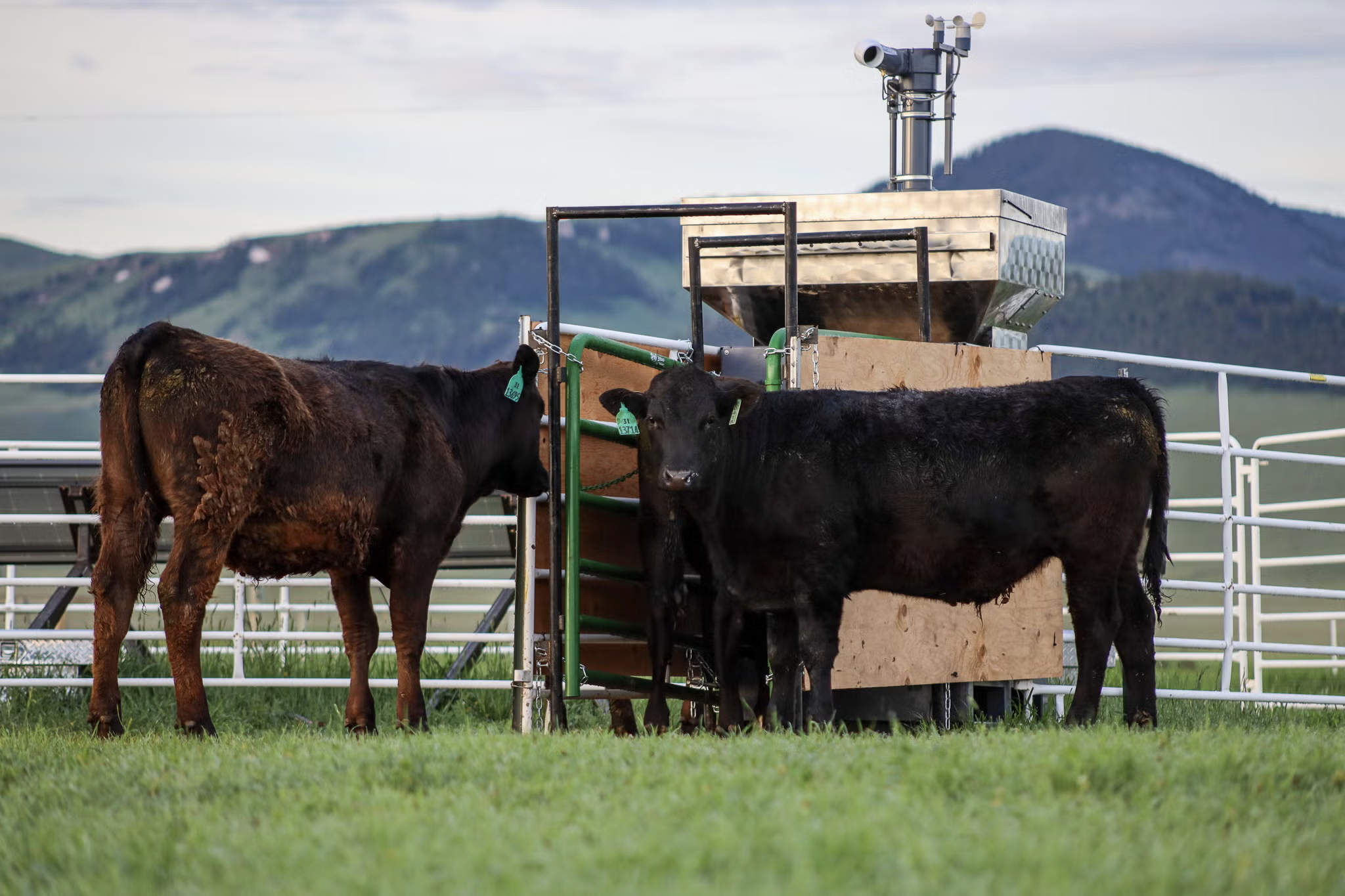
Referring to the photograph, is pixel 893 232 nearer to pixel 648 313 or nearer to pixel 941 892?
→ pixel 941 892

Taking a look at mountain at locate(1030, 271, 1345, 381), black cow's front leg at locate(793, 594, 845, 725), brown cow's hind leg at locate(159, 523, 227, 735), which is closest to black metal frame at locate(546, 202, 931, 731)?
black cow's front leg at locate(793, 594, 845, 725)

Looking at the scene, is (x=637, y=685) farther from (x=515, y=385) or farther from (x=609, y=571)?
(x=515, y=385)

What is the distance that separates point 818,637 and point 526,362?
2311mm

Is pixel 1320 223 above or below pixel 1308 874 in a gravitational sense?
above

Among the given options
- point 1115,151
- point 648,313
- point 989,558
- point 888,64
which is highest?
point 1115,151

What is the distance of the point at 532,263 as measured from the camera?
119250 millimetres

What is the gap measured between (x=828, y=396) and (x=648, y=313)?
101 metres

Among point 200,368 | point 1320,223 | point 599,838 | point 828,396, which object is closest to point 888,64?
point 828,396

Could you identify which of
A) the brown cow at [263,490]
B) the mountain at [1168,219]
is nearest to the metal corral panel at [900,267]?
the brown cow at [263,490]

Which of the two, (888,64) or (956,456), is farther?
(888,64)

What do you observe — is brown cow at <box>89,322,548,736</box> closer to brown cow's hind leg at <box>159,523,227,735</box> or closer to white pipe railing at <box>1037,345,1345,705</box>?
brown cow's hind leg at <box>159,523,227,735</box>

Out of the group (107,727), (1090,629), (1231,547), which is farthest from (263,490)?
(1231,547)

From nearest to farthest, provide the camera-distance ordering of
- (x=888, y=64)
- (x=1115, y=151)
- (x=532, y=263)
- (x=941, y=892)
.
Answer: (x=941, y=892) < (x=888, y=64) < (x=532, y=263) < (x=1115, y=151)

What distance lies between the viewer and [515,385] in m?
8.03
